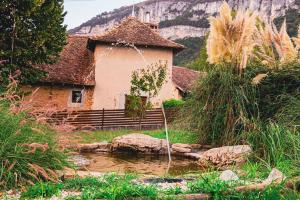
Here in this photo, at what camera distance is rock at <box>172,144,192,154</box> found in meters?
9.03

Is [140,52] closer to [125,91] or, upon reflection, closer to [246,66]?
[125,91]

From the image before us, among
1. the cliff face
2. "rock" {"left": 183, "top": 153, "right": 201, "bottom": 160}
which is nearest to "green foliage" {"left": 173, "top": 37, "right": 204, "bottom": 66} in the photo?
the cliff face

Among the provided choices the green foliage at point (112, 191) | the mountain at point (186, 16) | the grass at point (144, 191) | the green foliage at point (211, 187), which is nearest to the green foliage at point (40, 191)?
the grass at point (144, 191)

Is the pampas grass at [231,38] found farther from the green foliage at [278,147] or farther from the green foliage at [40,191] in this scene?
the green foliage at [40,191]

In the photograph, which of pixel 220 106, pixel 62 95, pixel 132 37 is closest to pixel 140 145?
pixel 220 106

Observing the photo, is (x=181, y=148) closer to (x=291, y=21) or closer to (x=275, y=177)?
(x=275, y=177)

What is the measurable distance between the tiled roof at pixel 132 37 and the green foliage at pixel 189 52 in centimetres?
3480

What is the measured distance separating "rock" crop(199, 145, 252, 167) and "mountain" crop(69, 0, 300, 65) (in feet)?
148

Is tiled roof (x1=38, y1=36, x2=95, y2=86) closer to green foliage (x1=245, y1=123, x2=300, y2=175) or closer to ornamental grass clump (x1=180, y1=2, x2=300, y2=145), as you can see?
ornamental grass clump (x1=180, y1=2, x2=300, y2=145)

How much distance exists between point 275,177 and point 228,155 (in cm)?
200

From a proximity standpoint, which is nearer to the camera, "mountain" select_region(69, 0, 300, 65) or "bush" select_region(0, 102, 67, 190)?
"bush" select_region(0, 102, 67, 190)

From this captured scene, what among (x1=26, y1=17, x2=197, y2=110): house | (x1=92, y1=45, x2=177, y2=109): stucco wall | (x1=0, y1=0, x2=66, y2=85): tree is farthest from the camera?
(x1=92, y1=45, x2=177, y2=109): stucco wall

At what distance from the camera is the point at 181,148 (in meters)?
9.59

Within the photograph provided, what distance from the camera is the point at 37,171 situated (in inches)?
177
